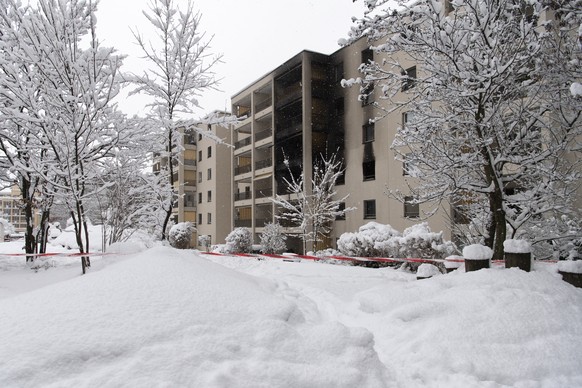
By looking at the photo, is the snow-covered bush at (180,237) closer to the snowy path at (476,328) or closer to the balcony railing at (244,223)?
the balcony railing at (244,223)

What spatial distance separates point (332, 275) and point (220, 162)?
99.3 feet

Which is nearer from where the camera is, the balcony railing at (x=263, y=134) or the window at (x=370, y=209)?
the window at (x=370, y=209)

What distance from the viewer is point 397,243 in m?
13.6

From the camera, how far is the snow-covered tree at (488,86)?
20.8 feet

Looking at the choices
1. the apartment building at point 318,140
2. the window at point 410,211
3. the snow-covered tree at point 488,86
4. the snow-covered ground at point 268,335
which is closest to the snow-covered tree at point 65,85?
the snow-covered ground at point 268,335

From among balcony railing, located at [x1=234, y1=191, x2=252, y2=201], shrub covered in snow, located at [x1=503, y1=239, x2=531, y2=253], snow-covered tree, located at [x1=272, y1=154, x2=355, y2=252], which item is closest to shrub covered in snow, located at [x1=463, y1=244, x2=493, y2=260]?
shrub covered in snow, located at [x1=503, y1=239, x2=531, y2=253]

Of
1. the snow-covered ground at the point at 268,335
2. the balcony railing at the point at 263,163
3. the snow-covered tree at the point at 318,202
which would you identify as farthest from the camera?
the balcony railing at the point at 263,163

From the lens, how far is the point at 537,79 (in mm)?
7633

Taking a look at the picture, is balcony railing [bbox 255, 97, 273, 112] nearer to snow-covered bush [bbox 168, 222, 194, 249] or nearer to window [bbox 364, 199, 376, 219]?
window [bbox 364, 199, 376, 219]

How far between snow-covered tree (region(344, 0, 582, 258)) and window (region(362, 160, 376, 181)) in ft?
47.5

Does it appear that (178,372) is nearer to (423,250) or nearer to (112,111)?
(112,111)

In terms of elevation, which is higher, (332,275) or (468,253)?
(468,253)

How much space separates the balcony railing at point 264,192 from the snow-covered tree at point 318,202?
2.46m

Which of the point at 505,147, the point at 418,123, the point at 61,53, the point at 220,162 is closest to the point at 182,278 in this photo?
the point at 418,123
